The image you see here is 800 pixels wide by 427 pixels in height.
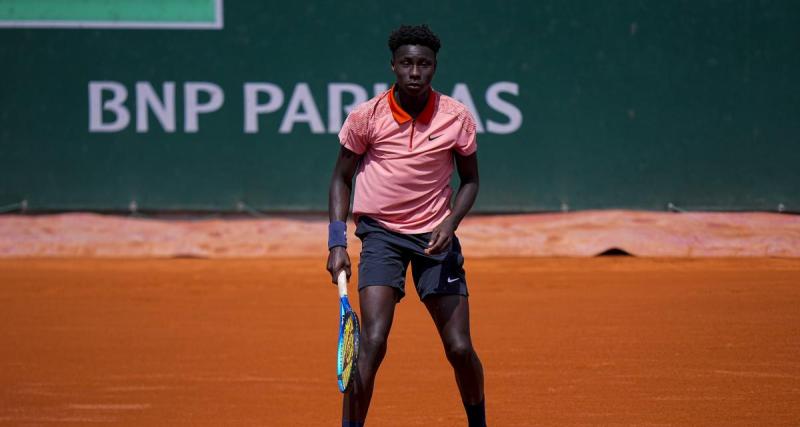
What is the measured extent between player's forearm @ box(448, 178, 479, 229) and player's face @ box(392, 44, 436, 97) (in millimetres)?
469

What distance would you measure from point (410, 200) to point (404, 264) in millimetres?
265

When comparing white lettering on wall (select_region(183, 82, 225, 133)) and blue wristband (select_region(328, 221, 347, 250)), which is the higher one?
white lettering on wall (select_region(183, 82, 225, 133))

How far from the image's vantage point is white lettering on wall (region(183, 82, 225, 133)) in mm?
12695

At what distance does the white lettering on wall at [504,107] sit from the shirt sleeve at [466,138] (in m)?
7.59

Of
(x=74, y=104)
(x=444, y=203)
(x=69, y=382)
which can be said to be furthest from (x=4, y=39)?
(x=444, y=203)

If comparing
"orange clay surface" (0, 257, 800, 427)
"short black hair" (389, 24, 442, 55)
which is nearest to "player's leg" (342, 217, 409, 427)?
"short black hair" (389, 24, 442, 55)

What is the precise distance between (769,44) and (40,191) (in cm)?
765

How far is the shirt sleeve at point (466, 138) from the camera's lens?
5.03 meters

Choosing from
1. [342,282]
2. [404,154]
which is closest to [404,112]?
[404,154]

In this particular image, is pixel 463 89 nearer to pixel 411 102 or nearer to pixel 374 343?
pixel 411 102

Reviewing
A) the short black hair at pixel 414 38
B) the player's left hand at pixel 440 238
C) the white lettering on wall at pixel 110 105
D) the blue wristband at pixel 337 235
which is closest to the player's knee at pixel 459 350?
the player's left hand at pixel 440 238

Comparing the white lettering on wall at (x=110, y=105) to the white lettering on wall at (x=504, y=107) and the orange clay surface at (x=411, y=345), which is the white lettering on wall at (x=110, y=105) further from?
the white lettering on wall at (x=504, y=107)

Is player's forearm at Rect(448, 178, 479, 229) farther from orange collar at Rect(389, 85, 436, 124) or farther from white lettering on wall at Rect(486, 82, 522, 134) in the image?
white lettering on wall at Rect(486, 82, 522, 134)

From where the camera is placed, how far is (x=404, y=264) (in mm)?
5074
